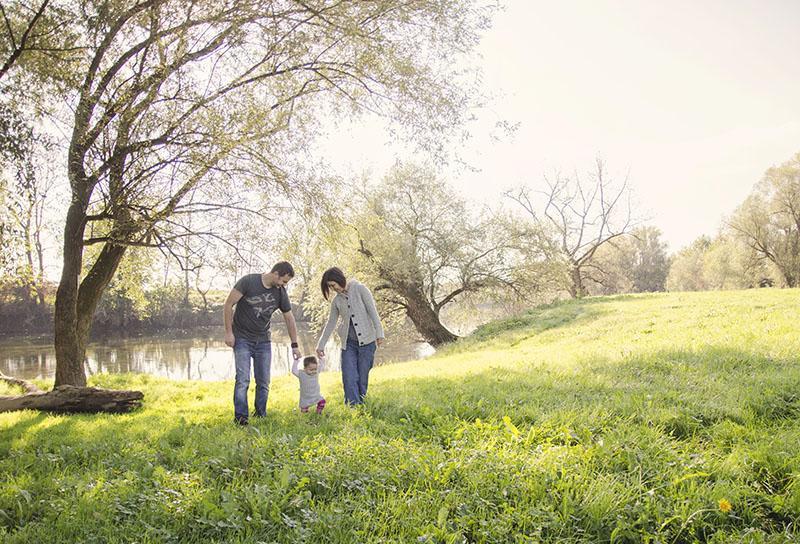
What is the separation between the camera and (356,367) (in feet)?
23.4

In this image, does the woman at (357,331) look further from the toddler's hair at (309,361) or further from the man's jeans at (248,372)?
the man's jeans at (248,372)

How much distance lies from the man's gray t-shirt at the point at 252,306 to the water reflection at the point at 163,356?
1460cm

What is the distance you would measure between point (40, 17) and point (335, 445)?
8.40 meters

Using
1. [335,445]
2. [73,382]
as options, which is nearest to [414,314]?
[73,382]

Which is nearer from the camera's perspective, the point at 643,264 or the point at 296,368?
the point at 296,368

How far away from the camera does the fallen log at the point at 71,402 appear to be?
787 centimetres

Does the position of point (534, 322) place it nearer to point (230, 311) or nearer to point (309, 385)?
point (309, 385)

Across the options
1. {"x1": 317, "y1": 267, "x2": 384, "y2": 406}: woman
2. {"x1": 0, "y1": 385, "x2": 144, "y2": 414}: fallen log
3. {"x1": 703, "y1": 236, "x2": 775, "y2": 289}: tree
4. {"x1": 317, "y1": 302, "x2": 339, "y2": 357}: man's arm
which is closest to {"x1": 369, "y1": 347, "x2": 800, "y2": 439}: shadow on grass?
{"x1": 317, "y1": 267, "x2": 384, "y2": 406}: woman

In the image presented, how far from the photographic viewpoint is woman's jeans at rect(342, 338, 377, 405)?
6898 millimetres

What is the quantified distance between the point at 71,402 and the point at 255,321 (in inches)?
153

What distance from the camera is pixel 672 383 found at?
19.7 ft

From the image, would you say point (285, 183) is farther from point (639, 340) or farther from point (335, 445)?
point (639, 340)

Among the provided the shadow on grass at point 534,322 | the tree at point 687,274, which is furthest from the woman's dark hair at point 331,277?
the tree at point 687,274

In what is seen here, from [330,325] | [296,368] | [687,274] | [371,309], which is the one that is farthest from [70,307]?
[687,274]
